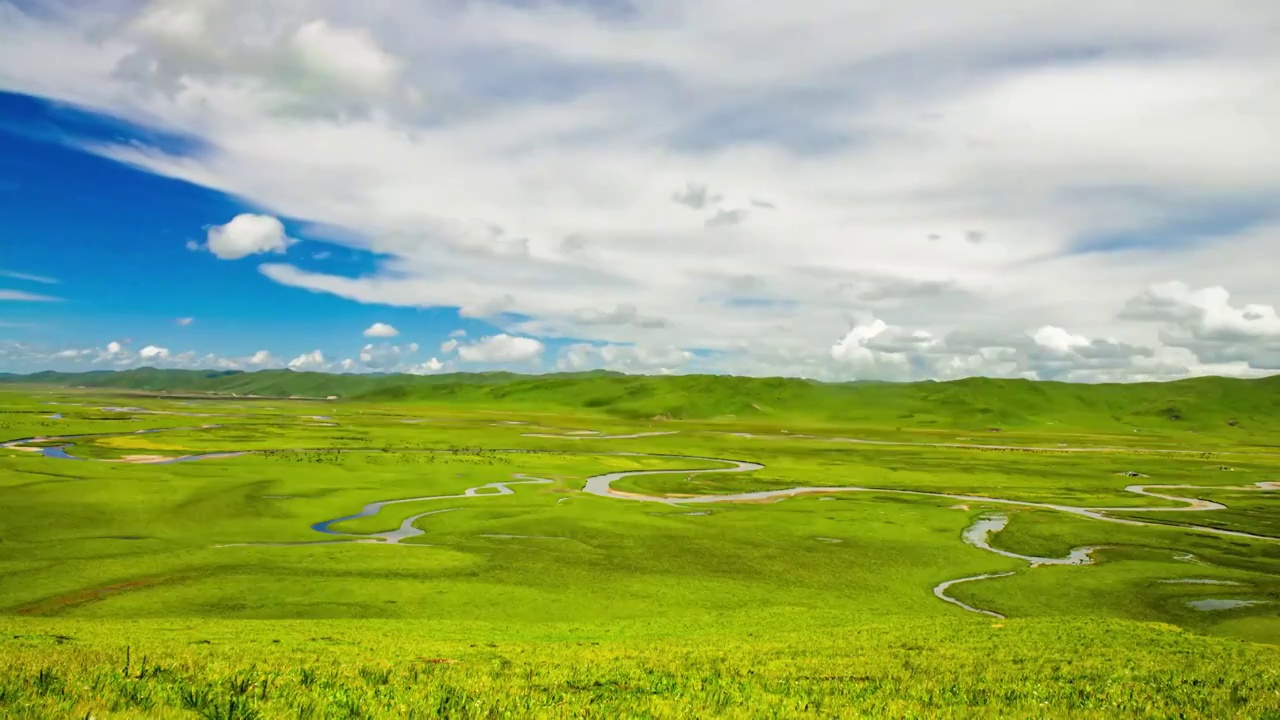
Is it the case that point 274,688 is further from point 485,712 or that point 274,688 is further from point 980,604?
point 980,604

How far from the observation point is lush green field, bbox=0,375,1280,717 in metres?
13.9

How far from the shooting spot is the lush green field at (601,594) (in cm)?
1388

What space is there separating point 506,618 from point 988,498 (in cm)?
8088

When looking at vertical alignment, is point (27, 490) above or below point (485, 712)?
below

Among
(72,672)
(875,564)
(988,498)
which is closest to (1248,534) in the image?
(988,498)

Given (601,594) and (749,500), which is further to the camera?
(749,500)

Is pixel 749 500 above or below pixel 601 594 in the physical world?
below

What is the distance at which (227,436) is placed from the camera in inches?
5925

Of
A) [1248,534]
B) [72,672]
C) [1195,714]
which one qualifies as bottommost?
[1248,534]

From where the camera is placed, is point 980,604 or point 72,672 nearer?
point 72,672

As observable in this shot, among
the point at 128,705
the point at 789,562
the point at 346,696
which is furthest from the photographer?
the point at 789,562

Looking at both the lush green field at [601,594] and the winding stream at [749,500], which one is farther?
the winding stream at [749,500]

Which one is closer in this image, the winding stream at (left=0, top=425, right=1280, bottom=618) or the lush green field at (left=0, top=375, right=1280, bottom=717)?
the lush green field at (left=0, top=375, right=1280, bottom=717)

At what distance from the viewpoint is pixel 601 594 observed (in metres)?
45.3
